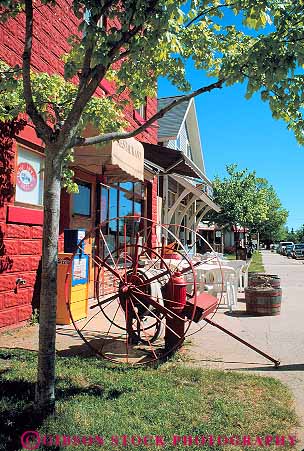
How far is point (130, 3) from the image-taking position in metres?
3.21

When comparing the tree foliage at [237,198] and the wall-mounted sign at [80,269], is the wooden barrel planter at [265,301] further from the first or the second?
the tree foliage at [237,198]

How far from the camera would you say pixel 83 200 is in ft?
31.0

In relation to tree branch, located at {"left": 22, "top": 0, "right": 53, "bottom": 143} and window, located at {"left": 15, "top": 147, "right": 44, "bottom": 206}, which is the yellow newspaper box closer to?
window, located at {"left": 15, "top": 147, "right": 44, "bottom": 206}

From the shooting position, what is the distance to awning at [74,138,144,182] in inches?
291

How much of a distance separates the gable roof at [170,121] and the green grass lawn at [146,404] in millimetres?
15611

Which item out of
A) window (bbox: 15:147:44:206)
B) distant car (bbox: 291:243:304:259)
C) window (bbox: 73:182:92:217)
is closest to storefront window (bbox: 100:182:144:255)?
window (bbox: 73:182:92:217)

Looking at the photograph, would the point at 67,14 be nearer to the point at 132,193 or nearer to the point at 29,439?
the point at 132,193

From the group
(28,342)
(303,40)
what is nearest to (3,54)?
(28,342)

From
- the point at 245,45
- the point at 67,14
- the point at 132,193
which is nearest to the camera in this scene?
the point at 245,45

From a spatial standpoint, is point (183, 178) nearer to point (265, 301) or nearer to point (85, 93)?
point (265, 301)

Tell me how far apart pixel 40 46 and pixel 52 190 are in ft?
16.6

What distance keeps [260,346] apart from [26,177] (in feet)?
15.1

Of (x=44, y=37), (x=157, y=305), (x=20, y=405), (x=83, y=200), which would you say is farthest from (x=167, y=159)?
(x=20, y=405)

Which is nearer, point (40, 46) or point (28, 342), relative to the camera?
point (28, 342)
